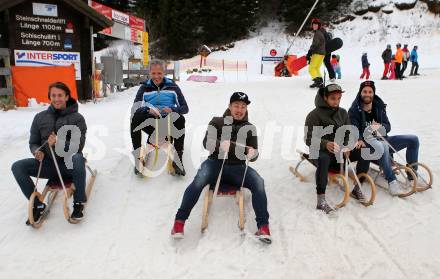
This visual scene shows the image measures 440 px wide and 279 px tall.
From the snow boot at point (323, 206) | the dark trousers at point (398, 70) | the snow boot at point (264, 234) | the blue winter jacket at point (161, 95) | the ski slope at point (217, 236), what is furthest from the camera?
the dark trousers at point (398, 70)

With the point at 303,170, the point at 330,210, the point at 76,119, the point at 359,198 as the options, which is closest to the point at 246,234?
the point at 330,210

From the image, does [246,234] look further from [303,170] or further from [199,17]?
[199,17]

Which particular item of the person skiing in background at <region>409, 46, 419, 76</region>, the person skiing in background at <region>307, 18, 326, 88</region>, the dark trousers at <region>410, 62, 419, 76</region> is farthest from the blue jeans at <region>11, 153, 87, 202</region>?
the dark trousers at <region>410, 62, 419, 76</region>

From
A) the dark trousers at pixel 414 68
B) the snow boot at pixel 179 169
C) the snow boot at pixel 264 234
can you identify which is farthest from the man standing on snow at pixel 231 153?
the dark trousers at pixel 414 68

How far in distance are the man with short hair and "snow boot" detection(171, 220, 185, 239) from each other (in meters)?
1.18

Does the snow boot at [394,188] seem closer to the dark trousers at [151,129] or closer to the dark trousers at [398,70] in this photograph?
the dark trousers at [151,129]

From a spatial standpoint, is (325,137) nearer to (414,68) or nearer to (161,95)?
(161,95)

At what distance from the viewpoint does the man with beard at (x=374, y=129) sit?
4980 millimetres

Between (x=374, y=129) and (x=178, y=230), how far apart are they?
2.94 m

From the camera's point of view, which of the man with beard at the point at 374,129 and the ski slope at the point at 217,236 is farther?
the man with beard at the point at 374,129

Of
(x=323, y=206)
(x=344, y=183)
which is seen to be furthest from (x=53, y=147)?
(x=344, y=183)

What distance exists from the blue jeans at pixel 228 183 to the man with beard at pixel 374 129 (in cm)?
161

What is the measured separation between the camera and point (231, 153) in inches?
182

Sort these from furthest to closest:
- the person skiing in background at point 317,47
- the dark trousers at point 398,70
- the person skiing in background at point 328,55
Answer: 1. the dark trousers at point 398,70
2. the person skiing in background at point 328,55
3. the person skiing in background at point 317,47
